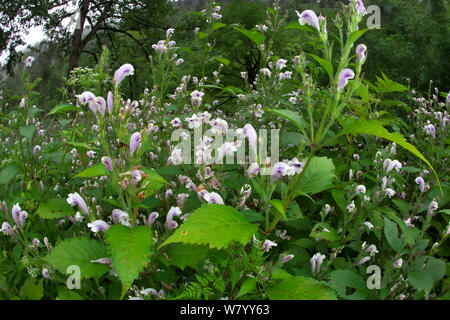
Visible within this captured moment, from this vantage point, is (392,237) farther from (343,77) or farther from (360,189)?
(343,77)

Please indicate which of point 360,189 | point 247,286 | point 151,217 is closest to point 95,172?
point 151,217

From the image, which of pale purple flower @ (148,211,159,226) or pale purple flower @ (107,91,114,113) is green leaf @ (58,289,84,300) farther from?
A: pale purple flower @ (107,91,114,113)

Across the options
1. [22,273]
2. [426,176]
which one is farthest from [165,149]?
[426,176]

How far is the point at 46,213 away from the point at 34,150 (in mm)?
758

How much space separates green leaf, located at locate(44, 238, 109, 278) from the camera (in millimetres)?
1346

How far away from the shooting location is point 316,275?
5.70 ft

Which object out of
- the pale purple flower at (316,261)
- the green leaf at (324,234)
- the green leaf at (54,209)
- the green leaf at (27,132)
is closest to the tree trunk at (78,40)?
the green leaf at (27,132)

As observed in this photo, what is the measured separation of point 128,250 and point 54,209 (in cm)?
99

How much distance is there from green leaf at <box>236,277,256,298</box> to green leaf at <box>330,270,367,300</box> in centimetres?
52

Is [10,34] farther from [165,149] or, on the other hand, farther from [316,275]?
[316,275]

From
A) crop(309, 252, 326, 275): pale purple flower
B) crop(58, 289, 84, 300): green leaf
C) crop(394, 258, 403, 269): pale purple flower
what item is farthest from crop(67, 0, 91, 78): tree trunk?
crop(394, 258, 403, 269): pale purple flower

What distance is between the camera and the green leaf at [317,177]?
1597 millimetres

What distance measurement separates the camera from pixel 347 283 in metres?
1.62

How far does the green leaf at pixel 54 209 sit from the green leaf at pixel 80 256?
0.48m
